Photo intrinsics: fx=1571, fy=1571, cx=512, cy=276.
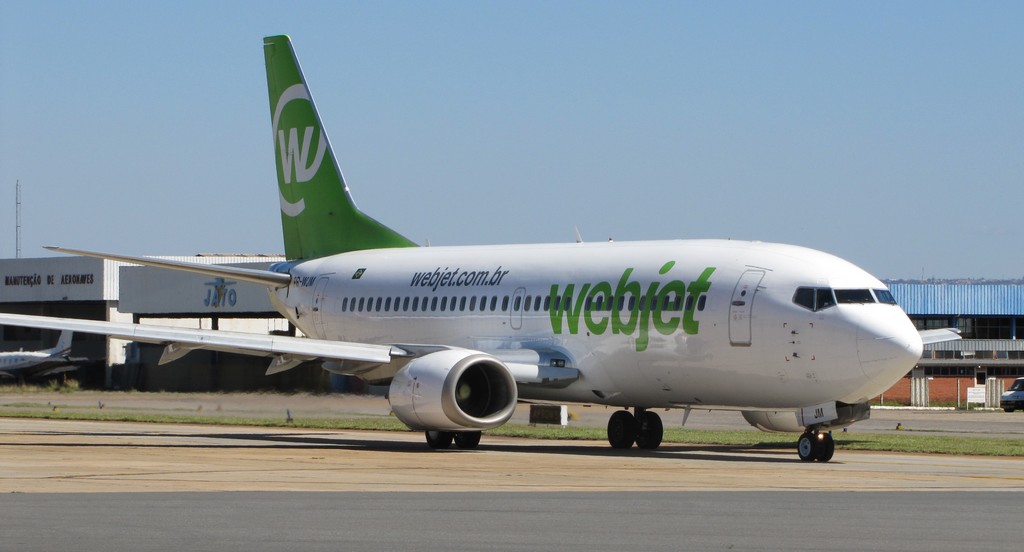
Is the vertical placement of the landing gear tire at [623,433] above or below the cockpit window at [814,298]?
below

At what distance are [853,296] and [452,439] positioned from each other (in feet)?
25.2

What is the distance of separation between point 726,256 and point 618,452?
12.9 ft

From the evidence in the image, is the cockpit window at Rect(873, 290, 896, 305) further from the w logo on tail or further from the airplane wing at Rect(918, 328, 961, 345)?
the w logo on tail

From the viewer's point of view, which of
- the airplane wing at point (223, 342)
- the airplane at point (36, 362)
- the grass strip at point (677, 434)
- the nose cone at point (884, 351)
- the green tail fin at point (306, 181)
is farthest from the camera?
the airplane at point (36, 362)

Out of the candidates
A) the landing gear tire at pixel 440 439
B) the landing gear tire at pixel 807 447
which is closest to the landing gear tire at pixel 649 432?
the landing gear tire at pixel 440 439

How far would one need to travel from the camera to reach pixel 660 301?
2648 centimetres

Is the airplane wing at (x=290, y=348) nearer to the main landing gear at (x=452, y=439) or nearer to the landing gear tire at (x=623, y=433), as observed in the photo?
the main landing gear at (x=452, y=439)

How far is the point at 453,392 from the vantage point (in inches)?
1030

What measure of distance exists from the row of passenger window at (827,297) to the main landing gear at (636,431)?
5.01m

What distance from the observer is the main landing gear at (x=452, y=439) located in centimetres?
2761

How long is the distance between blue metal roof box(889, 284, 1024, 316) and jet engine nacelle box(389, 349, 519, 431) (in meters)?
60.9

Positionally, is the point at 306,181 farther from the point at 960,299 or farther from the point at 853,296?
the point at 960,299

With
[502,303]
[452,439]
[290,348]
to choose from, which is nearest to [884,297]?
[502,303]
